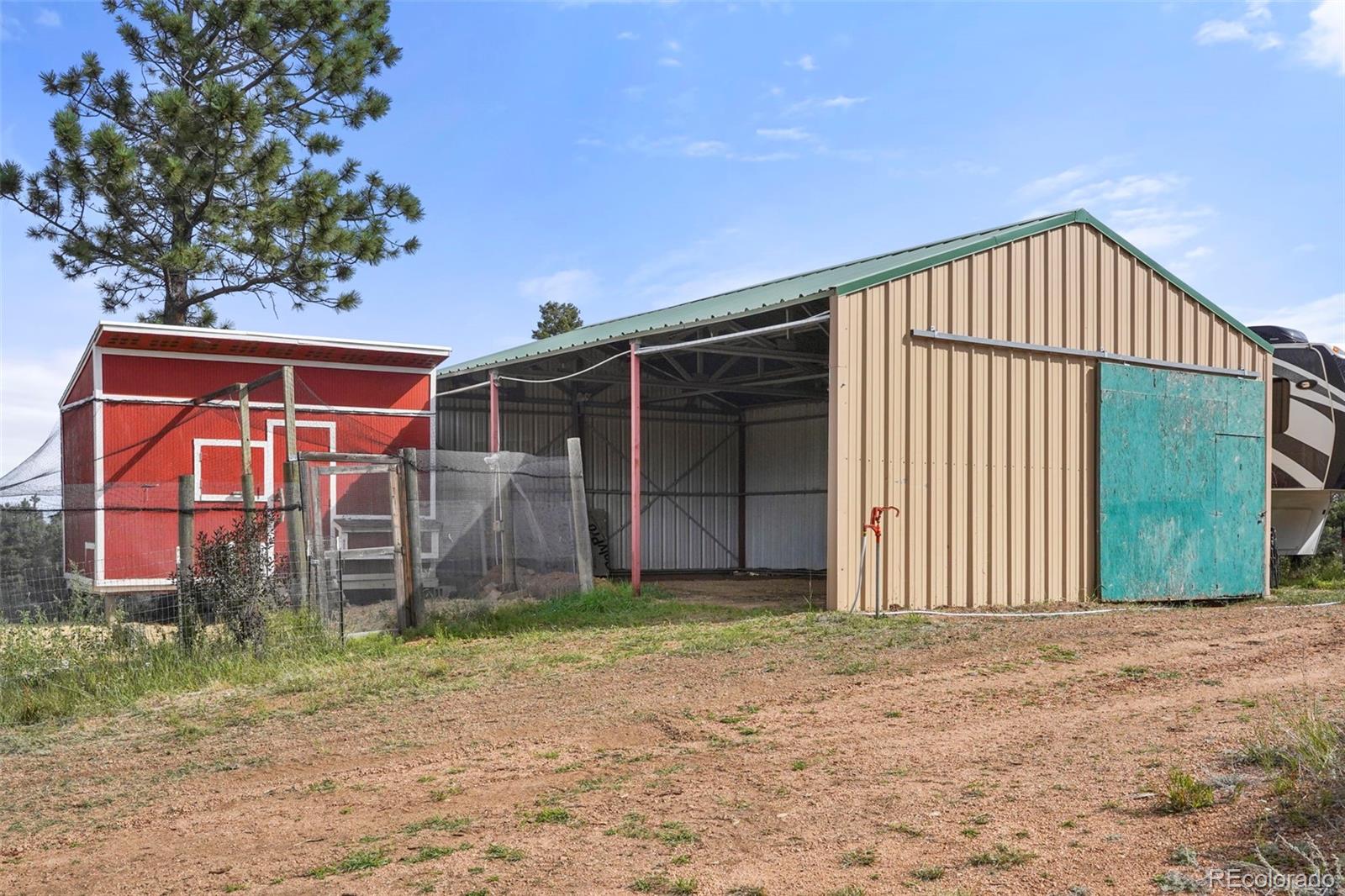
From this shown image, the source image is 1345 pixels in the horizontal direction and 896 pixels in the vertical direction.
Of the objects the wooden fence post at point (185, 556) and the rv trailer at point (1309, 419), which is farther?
the rv trailer at point (1309, 419)

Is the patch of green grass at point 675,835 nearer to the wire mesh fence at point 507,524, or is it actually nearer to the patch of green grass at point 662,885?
the patch of green grass at point 662,885

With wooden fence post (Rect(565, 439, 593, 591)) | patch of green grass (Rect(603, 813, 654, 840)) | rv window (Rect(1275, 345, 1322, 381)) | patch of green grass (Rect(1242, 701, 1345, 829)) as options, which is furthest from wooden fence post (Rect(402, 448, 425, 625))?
rv window (Rect(1275, 345, 1322, 381))

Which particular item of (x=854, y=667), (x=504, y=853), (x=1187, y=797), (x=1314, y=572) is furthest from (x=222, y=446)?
(x=1314, y=572)

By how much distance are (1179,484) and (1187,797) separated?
12.3 m

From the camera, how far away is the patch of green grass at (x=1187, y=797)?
17.0 ft

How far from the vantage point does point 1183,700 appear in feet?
25.8

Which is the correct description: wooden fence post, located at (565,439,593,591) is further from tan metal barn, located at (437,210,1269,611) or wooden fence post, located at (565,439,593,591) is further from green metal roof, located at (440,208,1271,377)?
green metal roof, located at (440,208,1271,377)

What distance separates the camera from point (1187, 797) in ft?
17.0

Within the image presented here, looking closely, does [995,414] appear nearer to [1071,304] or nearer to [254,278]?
[1071,304]

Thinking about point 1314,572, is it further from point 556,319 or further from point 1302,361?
point 556,319

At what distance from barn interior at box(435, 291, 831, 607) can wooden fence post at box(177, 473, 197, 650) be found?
8.76 meters

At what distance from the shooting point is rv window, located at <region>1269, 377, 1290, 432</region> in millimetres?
18750

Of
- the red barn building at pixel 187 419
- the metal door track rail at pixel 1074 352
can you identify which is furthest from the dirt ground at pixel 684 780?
the red barn building at pixel 187 419

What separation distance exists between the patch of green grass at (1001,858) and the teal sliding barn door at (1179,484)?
11.5 metres
